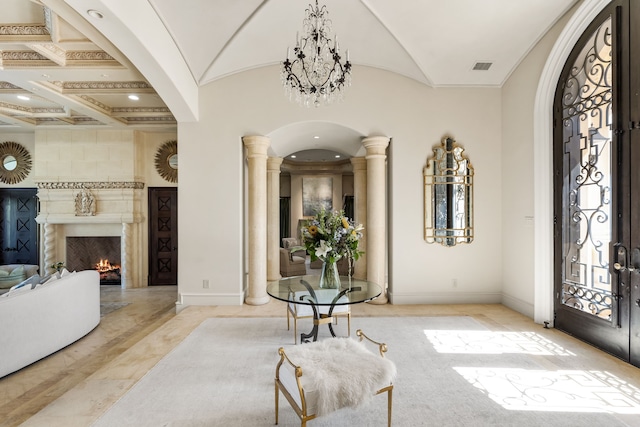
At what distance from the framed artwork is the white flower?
8.68 meters

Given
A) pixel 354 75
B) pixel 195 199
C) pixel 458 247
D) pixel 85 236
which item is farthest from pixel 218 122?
pixel 85 236

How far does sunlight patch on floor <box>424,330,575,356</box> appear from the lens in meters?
3.42

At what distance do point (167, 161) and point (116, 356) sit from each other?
196 inches

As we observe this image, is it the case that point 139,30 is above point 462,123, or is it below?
above

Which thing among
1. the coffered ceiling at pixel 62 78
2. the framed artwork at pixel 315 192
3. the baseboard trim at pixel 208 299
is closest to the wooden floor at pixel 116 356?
the baseboard trim at pixel 208 299

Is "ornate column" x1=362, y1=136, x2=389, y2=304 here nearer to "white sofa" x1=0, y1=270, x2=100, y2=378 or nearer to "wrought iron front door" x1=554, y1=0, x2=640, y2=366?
"wrought iron front door" x1=554, y1=0, x2=640, y2=366

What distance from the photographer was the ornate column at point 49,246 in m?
7.42

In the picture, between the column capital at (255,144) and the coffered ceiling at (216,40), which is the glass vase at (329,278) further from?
the coffered ceiling at (216,40)

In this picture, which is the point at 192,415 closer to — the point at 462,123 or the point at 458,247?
the point at 458,247

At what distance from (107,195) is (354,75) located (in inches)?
234

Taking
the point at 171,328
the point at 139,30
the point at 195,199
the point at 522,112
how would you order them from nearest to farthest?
→ 1. the point at 139,30
2. the point at 171,328
3. the point at 522,112
4. the point at 195,199

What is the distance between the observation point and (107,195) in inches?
291

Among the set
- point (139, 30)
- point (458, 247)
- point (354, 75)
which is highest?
point (354, 75)

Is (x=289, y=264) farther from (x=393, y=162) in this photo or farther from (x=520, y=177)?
(x=520, y=177)
